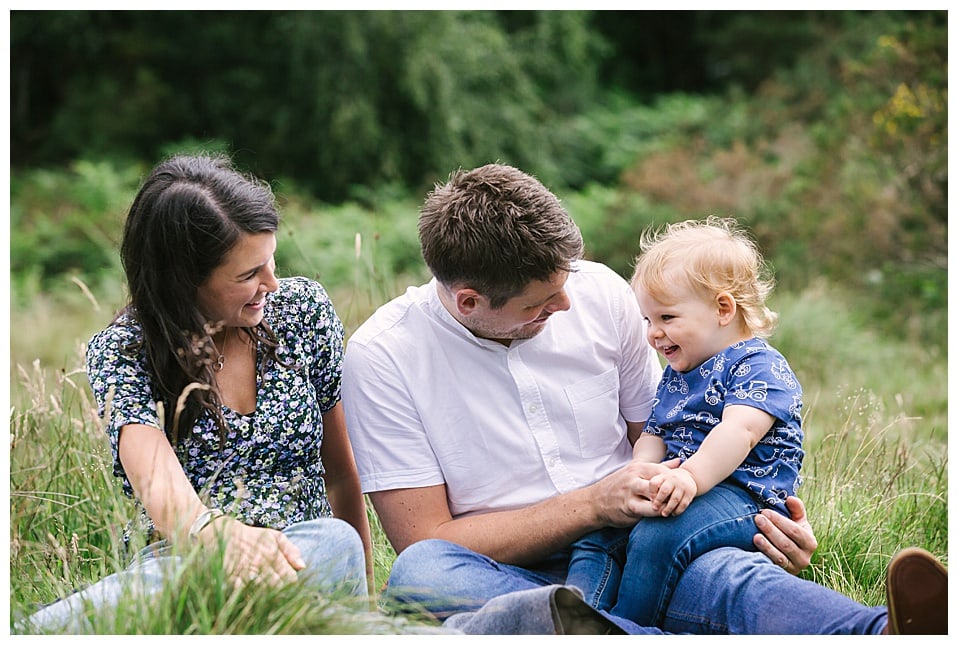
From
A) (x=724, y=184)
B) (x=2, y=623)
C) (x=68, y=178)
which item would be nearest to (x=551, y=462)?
(x=2, y=623)

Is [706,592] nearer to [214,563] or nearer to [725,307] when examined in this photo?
[725,307]

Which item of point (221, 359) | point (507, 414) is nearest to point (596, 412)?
point (507, 414)

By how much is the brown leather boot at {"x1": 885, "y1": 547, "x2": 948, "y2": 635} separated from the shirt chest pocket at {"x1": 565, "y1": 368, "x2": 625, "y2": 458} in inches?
34.0

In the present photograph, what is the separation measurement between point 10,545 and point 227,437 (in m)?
0.63

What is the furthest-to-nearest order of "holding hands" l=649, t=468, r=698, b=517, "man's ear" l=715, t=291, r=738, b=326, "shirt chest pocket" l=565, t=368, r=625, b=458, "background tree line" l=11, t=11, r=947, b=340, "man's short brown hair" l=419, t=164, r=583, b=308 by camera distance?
1. "background tree line" l=11, t=11, r=947, b=340
2. "shirt chest pocket" l=565, t=368, r=625, b=458
3. "man's ear" l=715, t=291, r=738, b=326
4. "man's short brown hair" l=419, t=164, r=583, b=308
5. "holding hands" l=649, t=468, r=698, b=517

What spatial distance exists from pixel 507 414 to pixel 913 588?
Result: 3.51 ft

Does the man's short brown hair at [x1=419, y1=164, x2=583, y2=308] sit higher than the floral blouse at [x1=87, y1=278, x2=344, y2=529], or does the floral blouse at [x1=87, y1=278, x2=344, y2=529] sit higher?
the man's short brown hair at [x1=419, y1=164, x2=583, y2=308]

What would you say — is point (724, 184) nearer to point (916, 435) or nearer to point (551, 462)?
point (916, 435)

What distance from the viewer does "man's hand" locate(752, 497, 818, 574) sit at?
98.0 inches

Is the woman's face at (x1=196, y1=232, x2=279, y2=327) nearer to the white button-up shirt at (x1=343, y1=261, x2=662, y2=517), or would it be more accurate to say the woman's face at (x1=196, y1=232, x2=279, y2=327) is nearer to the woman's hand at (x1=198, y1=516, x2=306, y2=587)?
the white button-up shirt at (x1=343, y1=261, x2=662, y2=517)

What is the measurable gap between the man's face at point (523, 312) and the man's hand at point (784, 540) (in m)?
0.72

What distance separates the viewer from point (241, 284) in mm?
2467

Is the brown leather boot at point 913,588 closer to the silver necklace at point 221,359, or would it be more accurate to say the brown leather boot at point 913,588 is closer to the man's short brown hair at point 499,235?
the man's short brown hair at point 499,235

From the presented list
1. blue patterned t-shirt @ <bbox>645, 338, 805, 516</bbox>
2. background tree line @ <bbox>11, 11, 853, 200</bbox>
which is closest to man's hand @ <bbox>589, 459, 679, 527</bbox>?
blue patterned t-shirt @ <bbox>645, 338, 805, 516</bbox>
